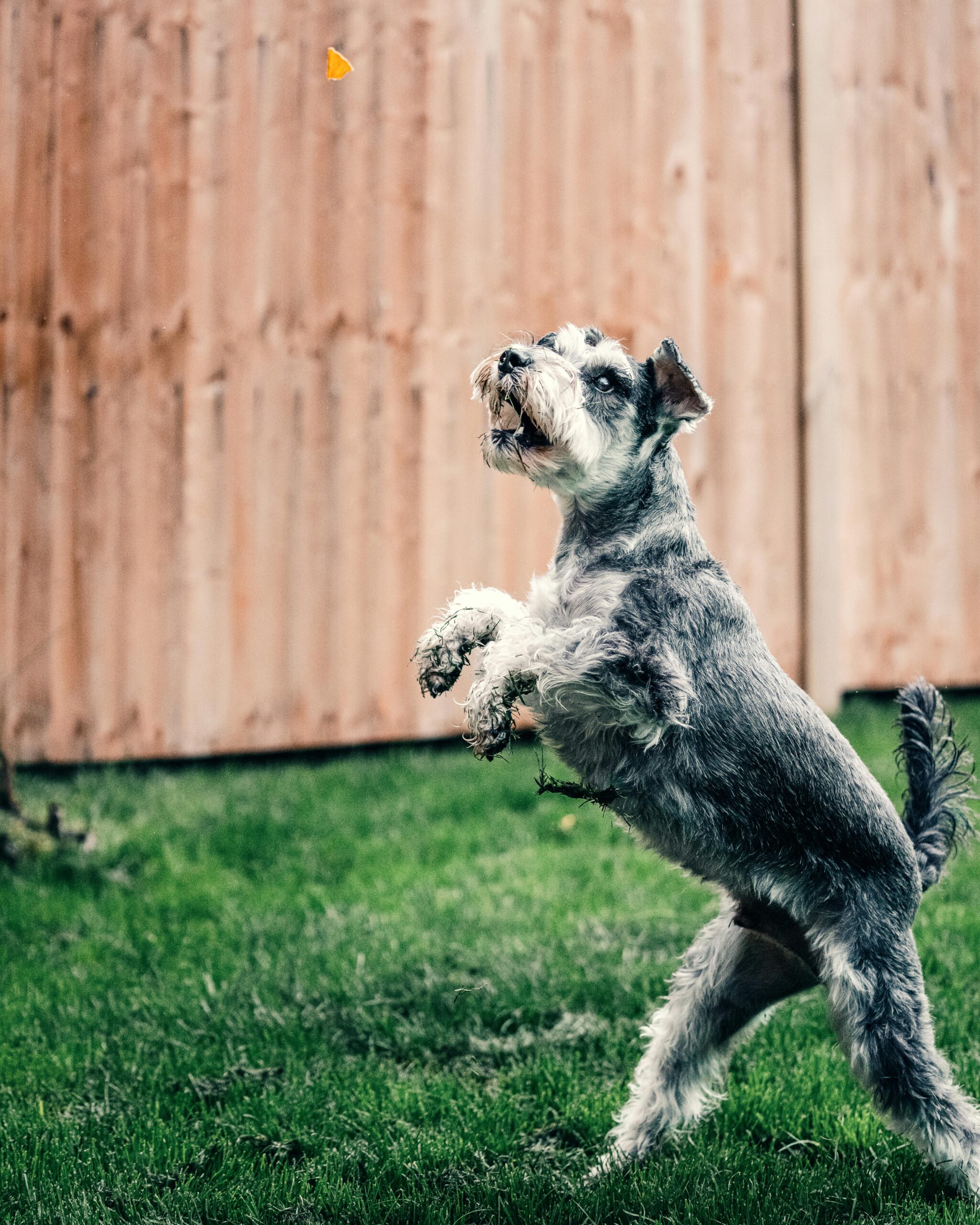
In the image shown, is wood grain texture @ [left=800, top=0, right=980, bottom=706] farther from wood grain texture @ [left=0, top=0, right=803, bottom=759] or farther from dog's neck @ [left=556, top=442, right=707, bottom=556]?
dog's neck @ [left=556, top=442, right=707, bottom=556]

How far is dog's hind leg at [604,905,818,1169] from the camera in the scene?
2.68 metres

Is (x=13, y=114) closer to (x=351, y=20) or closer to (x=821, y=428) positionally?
(x=351, y=20)

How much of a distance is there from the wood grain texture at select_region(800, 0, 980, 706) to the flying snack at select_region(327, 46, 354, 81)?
95.6 inches

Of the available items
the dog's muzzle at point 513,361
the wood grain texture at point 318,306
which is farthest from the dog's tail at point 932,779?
the wood grain texture at point 318,306

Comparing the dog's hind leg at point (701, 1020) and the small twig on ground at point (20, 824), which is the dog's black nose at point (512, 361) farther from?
the small twig on ground at point (20, 824)

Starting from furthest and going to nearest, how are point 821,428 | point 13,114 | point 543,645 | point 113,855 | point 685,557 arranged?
point 821,428, point 13,114, point 113,855, point 685,557, point 543,645

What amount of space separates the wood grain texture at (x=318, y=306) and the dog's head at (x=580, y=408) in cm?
316

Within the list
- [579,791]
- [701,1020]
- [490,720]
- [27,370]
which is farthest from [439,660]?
[27,370]

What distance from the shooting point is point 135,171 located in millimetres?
5480

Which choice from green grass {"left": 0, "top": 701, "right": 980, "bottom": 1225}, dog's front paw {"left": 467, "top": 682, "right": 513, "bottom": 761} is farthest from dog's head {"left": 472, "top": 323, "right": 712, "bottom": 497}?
green grass {"left": 0, "top": 701, "right": 980, "bottom": 1225}

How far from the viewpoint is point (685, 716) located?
2.42 m

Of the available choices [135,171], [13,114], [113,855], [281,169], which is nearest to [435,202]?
[281,169]

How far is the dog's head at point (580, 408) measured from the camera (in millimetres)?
2475

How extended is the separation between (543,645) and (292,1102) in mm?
1436
